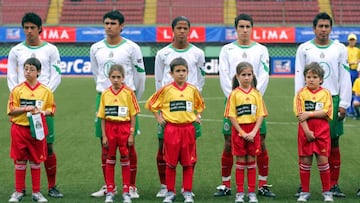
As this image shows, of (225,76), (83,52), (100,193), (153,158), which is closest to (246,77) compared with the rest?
(225,76)

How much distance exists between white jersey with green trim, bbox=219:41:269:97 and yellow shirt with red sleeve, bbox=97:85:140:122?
1128mm

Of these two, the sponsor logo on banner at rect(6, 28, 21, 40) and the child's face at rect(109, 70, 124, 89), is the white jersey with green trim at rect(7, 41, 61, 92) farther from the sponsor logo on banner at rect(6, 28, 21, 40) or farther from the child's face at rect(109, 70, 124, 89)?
the sponsor logo on banner at rect(6, 28, 21, 40)

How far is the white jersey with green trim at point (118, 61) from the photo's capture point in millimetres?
8984

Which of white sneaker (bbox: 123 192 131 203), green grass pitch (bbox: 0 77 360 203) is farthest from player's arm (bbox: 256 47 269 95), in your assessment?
white sneaker (bbox: 123 192 131 203)

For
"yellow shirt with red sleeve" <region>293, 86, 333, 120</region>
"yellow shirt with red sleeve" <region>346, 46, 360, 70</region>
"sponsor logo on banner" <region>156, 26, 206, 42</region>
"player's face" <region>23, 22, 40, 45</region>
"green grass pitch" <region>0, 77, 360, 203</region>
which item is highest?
"sponsor logo on banner" <region>156, 26, 206, 42</region>

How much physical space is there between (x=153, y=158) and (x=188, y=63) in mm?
3277

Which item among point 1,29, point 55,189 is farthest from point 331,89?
point 1,29

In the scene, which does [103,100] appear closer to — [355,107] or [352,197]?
[352,197]

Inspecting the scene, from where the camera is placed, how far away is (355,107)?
18.1 metres

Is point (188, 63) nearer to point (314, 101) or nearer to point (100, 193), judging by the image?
point (314, 101)

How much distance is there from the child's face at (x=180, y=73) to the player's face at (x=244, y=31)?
2.95ft

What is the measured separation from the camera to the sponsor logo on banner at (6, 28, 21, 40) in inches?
1410

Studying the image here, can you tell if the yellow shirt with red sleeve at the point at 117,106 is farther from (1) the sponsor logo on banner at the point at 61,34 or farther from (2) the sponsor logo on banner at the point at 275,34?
(1) the sponsor logo on banner at the point at 61,34

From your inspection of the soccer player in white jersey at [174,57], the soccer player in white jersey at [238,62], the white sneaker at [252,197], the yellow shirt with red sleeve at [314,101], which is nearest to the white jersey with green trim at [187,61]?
the soccer player in white jersey at [174,57]
